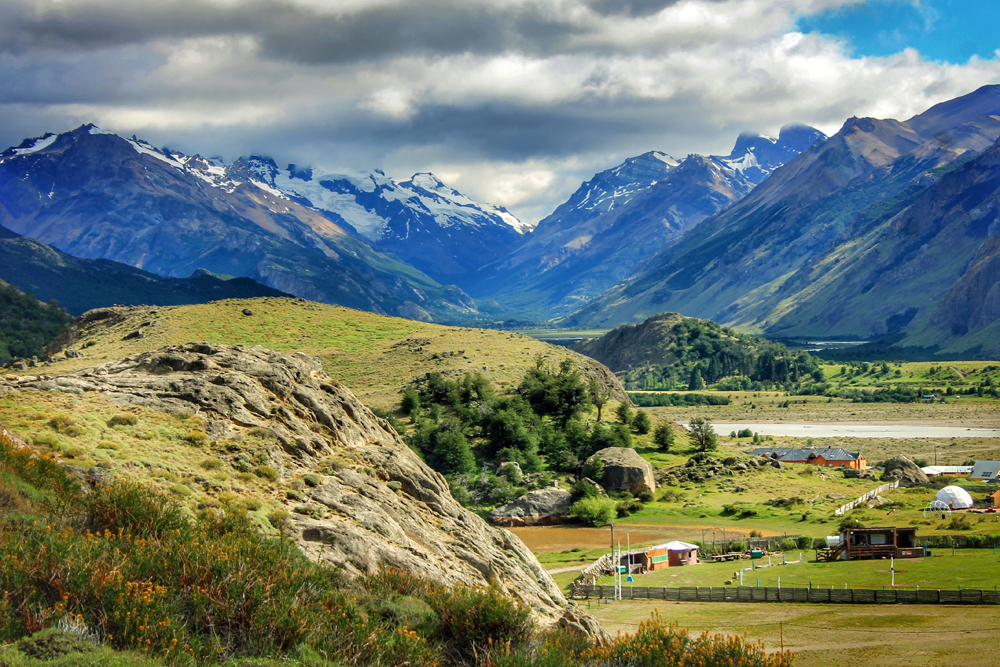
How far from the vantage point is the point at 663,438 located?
375ft

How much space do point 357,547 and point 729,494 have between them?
3030 inches

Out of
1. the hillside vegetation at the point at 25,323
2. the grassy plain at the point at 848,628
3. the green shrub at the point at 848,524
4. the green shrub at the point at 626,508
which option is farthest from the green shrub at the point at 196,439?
the hillside vegetation at the point at 25,323

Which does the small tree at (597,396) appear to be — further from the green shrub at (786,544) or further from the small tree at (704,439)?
the green shrub at (786,544)

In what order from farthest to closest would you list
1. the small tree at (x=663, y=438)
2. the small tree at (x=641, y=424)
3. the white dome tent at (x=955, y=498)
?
the small tree at (x=641, y=424) < the small tree at (x=663, y=438) < the white dome tent at (x=955, y=498)

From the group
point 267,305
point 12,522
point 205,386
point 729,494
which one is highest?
point 267,305

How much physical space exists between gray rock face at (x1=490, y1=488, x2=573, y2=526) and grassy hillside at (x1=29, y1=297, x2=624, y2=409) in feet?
79.6

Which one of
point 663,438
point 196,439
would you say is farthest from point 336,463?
point 663,438

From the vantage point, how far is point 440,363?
387 feet

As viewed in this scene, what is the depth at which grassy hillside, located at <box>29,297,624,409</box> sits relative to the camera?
11044cm

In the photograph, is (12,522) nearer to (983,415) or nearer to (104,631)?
(104,631)

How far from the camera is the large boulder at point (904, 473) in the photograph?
106 metres

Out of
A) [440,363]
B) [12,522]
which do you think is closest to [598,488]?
[440,363]

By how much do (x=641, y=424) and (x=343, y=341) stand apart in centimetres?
4801

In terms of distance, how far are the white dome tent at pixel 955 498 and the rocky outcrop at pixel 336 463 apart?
205 feet
